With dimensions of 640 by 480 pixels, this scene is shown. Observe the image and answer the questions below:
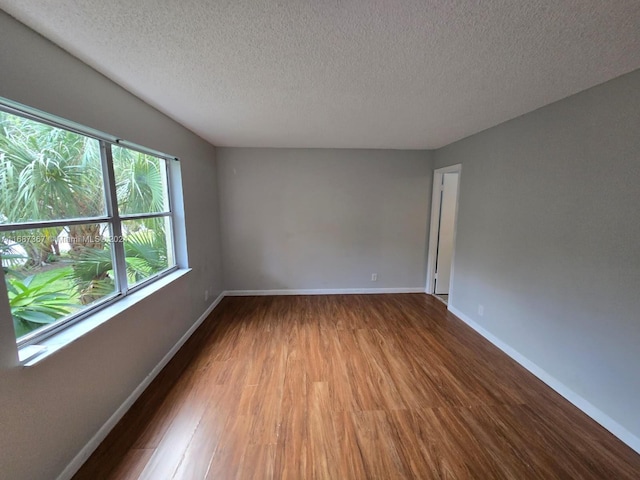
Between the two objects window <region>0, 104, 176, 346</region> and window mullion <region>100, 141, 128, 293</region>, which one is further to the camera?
window mullion <region>100, 141, 128, 293</region>

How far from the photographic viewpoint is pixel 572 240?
74.7 inches

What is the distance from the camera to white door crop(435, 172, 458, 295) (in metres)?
3.91

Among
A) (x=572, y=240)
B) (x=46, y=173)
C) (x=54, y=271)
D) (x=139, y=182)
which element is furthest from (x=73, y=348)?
(x=572, y=240)

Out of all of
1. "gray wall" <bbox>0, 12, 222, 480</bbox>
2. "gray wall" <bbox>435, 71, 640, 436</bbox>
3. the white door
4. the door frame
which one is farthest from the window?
the white door

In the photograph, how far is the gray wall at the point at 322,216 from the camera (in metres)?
3.87

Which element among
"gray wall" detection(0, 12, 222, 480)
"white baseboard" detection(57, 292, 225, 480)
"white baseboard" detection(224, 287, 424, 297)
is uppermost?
"gray wall" detection(0, 12, 222, 480)

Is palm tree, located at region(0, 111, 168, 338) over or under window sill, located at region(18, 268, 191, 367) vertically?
over

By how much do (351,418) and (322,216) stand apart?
9.12ft

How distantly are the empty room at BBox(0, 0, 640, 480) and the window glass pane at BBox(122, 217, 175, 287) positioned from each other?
2 cm

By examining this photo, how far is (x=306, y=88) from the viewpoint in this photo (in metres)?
1.80

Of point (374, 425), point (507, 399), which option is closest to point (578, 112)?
point (507, 399)

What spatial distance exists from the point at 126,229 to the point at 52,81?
1043 millimetres

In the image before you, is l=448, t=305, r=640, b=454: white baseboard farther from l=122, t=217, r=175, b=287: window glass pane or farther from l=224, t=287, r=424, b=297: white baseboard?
l=122, t=217, r=175, b=287: window glass pane

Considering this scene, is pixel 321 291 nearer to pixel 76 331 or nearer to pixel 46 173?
pixel 76 331
